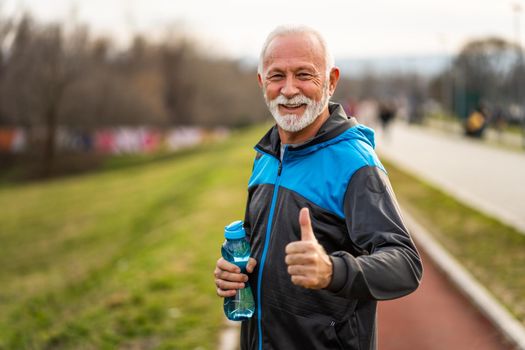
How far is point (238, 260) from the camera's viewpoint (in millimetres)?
2562

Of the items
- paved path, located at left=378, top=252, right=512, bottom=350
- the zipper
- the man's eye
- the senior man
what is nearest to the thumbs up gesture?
the senior man

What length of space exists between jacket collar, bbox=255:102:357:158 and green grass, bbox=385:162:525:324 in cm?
433

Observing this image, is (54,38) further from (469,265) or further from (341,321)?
(341,321)

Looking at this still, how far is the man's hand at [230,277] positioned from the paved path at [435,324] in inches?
141

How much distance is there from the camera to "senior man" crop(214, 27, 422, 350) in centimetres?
224

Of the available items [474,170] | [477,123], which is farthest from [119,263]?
[477,123]

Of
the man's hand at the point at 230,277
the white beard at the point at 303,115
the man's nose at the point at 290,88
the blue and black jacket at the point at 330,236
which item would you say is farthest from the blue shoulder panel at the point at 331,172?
the man's hand at the point at 230,277

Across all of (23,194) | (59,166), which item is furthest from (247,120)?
(23,194)

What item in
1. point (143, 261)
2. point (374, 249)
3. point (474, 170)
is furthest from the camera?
point (474, 170)

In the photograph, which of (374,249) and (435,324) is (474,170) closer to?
(435,324)

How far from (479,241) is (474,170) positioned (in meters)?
8.86

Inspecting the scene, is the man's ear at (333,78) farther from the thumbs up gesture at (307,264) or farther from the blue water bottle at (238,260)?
the thumbs up gesture at (307,264)

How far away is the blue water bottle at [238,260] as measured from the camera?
2570 mm

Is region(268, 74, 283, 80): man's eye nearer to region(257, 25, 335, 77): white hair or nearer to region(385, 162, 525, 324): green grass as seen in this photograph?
region(257, 25, 335, 77): white hair
